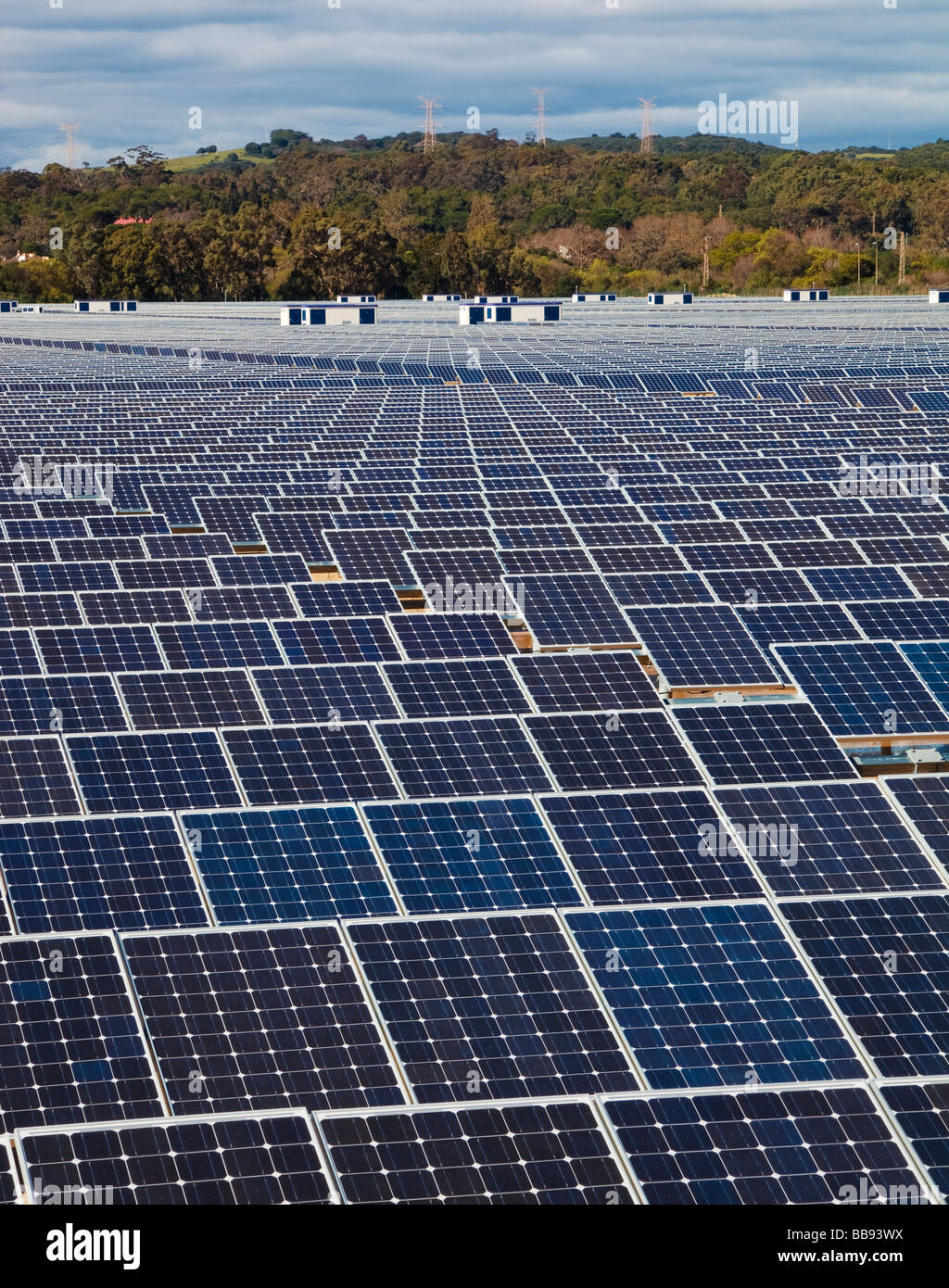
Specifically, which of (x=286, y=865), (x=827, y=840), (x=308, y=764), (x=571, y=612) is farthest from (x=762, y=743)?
(x=286, y=865)

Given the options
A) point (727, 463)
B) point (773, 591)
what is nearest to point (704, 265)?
point (727, 463)

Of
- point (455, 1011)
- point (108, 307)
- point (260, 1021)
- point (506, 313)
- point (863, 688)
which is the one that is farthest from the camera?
point (108, 307)

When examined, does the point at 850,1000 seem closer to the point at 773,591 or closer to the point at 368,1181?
the point at 368,1181

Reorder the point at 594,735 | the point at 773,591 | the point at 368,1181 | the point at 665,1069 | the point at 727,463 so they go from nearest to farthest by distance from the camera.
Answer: the point at 368,1181
the point at 665,1069
the point at 594,735
the point at 773,591
the point at 727,463

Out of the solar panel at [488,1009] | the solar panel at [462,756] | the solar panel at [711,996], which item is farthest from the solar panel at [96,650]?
the solar panel at [711,996]

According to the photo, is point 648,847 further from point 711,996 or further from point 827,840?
point 711,996

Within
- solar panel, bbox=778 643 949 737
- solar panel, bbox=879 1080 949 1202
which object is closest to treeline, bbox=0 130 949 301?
solar panel, bbox=778 643 949 737
